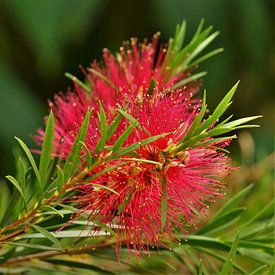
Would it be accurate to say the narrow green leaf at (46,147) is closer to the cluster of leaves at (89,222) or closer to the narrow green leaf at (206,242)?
the cluster of leaves at (89,222)

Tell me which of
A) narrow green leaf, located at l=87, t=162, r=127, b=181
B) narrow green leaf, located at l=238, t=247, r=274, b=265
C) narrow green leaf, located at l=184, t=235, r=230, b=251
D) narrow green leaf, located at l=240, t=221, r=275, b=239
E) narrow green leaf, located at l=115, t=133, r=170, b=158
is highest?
narrow green leaf, located at l=115, t=133, r=170, b=158

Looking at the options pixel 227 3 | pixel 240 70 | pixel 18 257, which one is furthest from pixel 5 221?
pixel 240 70

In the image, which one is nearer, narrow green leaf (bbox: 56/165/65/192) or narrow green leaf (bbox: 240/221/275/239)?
narrow green leaf (bbox: 56/165/65/192)

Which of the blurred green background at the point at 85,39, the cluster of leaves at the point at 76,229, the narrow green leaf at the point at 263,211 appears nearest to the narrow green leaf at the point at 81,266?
the cluster of leaves at the point at 76,229

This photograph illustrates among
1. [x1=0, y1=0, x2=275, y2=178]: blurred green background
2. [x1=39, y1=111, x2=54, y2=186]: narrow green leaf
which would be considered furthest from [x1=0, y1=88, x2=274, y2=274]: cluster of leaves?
[x1=0, y1=0, x2=275, y2=178]: blurred green background

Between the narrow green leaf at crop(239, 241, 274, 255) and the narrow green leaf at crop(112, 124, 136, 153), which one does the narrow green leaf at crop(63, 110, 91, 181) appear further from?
the narrow green leaf at crop(239, 241, 274, 255)
